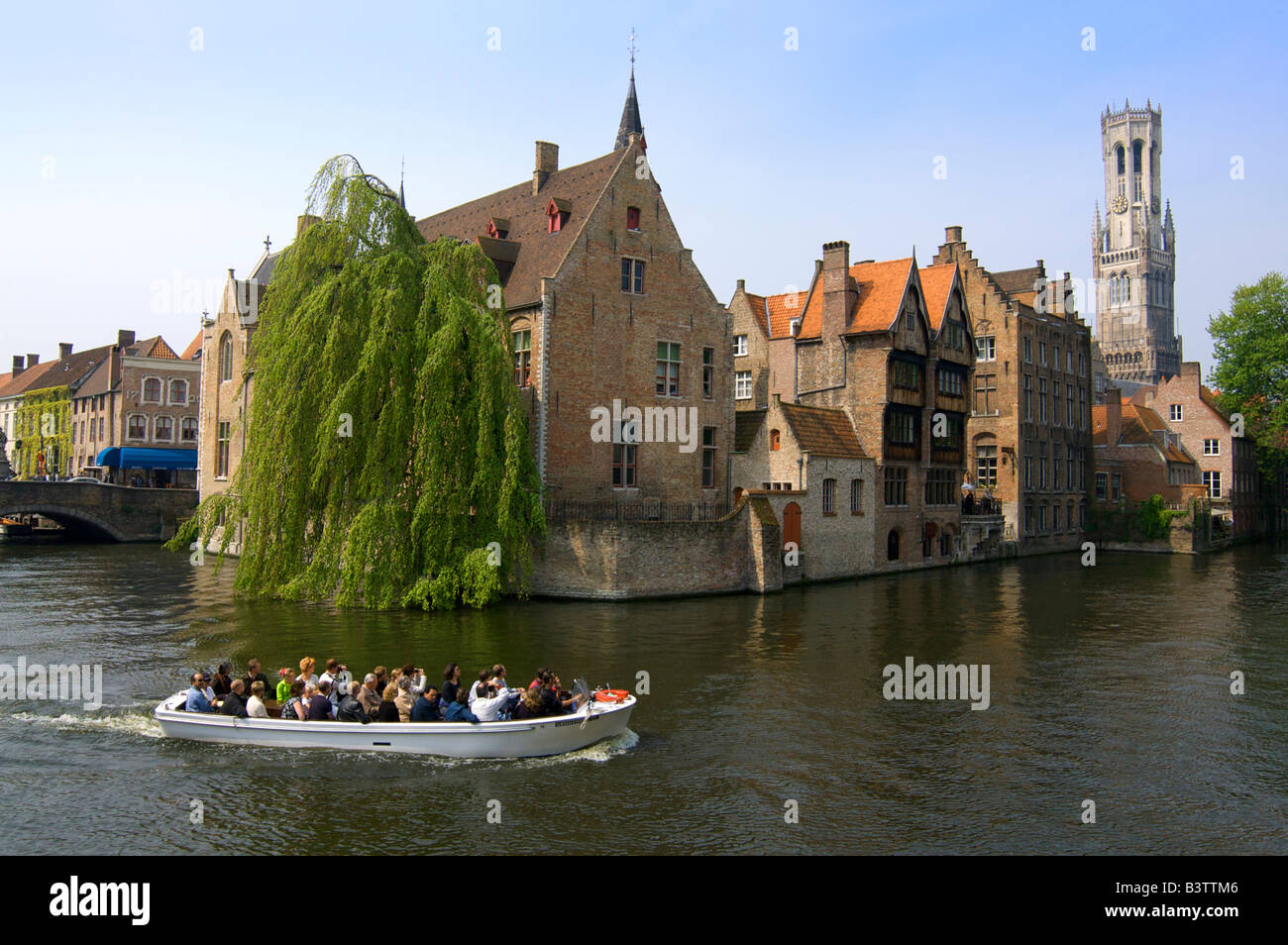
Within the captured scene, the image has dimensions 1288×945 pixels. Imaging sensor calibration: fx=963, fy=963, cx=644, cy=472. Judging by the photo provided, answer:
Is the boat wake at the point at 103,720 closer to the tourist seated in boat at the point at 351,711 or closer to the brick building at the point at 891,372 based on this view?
the tourist seated in boat at the point at 351,711

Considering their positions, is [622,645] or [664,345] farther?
[664,345]

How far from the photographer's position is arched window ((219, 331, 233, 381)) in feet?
155

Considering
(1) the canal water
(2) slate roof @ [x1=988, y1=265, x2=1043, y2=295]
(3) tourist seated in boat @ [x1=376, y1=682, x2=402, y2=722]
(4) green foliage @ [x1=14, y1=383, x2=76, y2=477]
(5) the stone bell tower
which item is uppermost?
(5) the stone bell tower

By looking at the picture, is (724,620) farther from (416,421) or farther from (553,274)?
(553,274)

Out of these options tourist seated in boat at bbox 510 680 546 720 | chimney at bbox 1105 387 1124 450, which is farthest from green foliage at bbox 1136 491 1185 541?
tourist seated in boat at bbox 510 680 546 720

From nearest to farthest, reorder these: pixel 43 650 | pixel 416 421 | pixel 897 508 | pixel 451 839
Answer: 1. pixel 451 839
2. pixel 43 650
3. pixel 416 421
4. pixel 897 508

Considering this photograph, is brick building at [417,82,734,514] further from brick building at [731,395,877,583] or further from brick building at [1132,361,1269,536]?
brick building at [1132,361,1269,536]

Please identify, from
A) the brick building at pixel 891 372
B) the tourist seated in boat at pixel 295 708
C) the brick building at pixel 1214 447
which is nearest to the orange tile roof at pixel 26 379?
the brick building at pixel 891 372

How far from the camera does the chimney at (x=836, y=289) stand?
42656mm

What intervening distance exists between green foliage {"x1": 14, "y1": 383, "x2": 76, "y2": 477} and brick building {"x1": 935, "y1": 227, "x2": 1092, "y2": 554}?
6948 cm

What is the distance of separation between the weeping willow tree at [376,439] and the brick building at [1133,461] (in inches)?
1941

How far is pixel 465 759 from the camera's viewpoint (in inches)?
606

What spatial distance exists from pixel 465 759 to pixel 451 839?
3278mm
